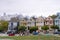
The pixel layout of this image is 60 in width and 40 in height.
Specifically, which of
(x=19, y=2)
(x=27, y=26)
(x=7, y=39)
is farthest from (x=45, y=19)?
(x=7, y=39)

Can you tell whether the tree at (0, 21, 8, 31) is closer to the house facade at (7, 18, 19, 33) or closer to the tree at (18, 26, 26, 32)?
the house facade at (7, 18, 19, 33)

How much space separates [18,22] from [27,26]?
0.69 ft

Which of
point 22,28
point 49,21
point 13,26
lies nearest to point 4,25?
point 13,26

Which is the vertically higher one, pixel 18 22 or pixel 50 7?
pixel 50 7

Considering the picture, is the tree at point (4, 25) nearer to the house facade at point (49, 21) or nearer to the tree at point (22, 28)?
the tree at point (22, 28)

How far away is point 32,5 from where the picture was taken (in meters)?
2.94

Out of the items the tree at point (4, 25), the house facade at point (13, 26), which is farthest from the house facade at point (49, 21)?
the tree at point (4, 25)

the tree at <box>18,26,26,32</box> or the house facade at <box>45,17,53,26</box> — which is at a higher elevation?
the house facade at <box>45,17,53,26</box>

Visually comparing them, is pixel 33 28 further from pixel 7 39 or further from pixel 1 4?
pixel 1 4

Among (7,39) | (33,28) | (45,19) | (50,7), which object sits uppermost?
(50,7)

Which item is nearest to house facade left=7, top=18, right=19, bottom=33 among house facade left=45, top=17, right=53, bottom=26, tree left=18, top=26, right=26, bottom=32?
tree left=18, top=26, right=26, bottom=32

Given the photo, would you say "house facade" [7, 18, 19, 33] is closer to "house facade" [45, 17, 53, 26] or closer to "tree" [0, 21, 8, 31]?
"tree" [0, 21, 8, 31]

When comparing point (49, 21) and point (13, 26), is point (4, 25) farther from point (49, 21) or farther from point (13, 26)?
point (49, 21)

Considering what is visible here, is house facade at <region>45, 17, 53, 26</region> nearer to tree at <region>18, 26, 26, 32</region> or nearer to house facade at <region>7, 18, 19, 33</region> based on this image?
tree at <region>18, 26, 26, 32</region>
